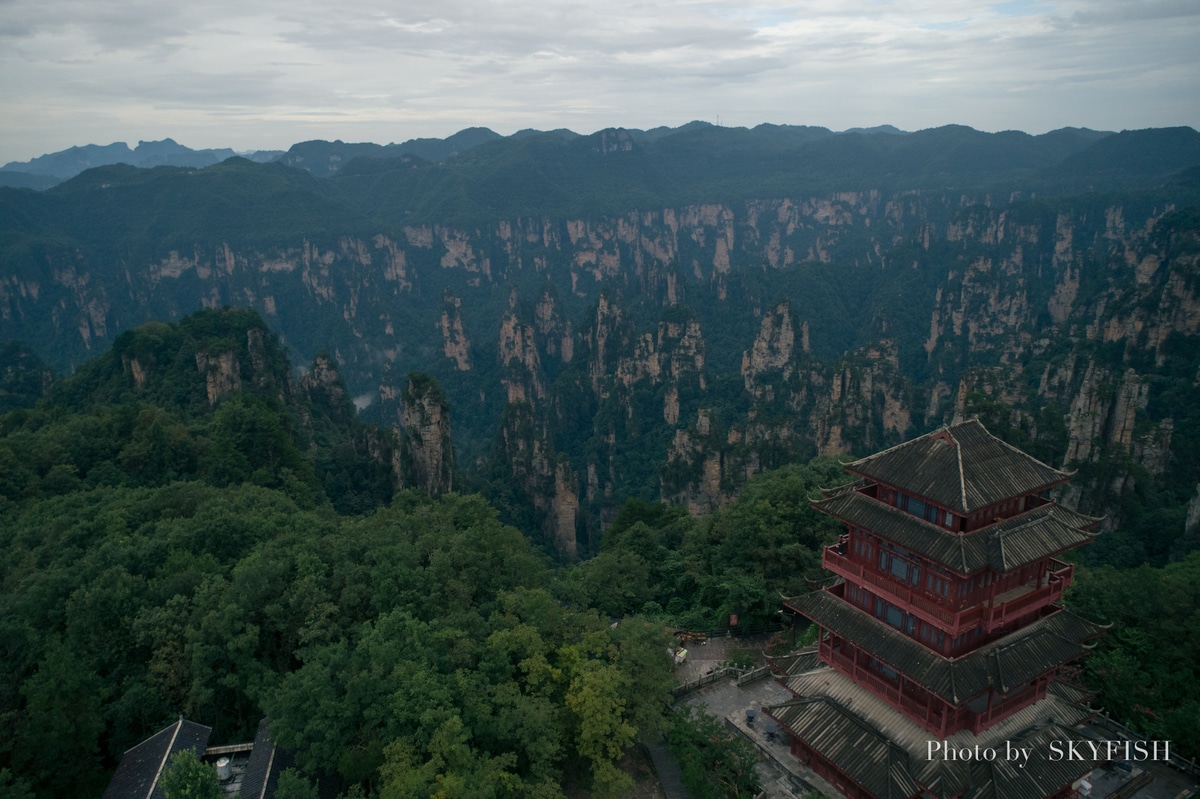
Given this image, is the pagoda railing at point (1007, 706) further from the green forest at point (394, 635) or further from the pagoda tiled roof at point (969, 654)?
the green forest at point (394, 635)

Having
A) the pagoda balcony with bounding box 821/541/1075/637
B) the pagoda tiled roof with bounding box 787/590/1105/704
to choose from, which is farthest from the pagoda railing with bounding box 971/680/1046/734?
the pagoda balcony with bounding box 821/541/1075/637

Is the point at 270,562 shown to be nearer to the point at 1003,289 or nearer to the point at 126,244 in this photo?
the point at 1003,289

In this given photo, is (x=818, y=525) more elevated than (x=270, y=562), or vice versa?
(x=270, y=562)

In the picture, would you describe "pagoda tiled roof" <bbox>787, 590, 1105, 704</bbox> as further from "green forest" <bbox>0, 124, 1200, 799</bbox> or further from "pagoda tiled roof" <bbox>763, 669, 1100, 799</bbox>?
"green forest" <bbox>0, 124, 1200, 799</bbox>

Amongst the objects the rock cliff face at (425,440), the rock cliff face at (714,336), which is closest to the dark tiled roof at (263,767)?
the rock cliff face at (425,440)

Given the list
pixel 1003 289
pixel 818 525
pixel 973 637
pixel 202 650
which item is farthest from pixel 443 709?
pixel 1003 289
